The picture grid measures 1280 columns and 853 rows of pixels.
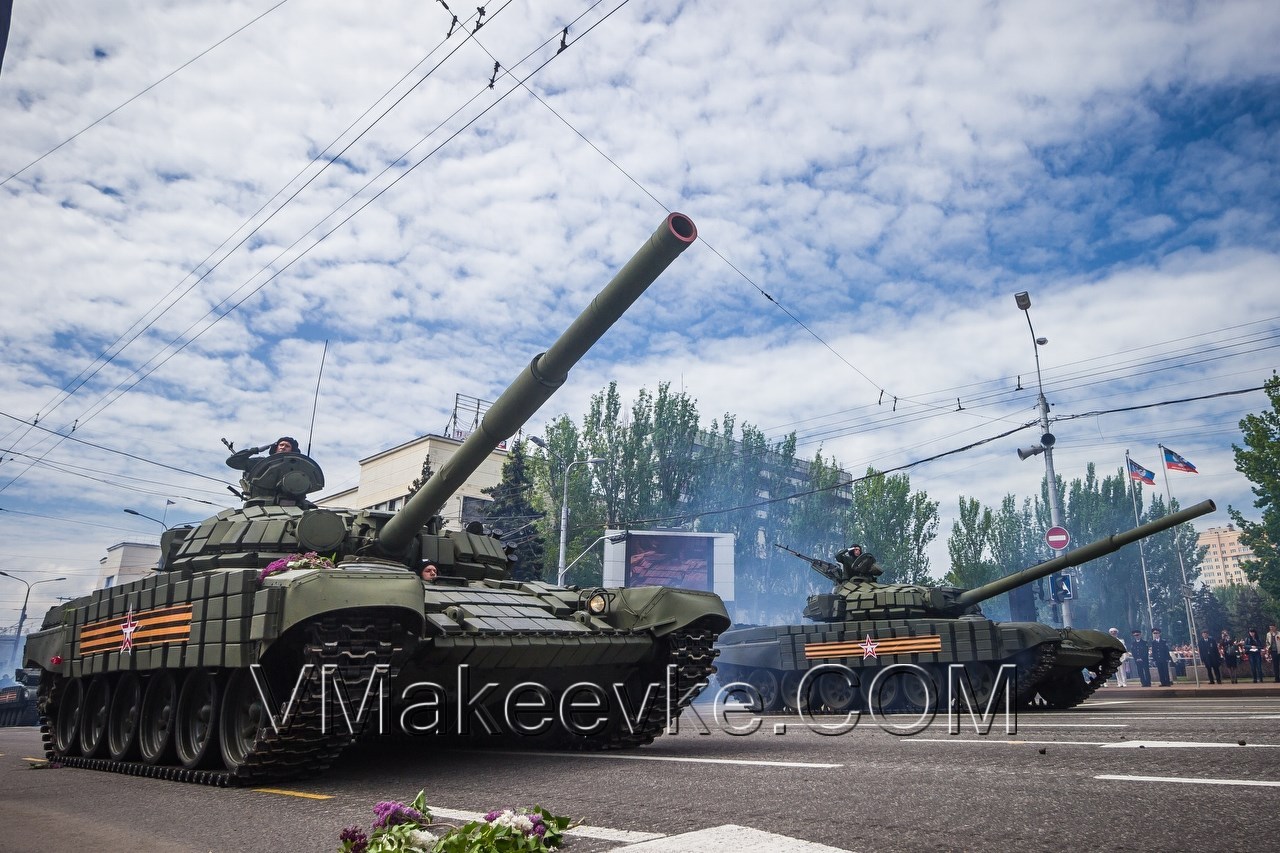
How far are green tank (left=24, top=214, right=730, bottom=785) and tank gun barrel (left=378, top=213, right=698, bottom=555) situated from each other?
15mm

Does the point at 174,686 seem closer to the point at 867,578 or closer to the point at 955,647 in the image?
the point at 955,647

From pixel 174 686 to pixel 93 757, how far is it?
2.34 m

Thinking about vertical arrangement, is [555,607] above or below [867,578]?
below

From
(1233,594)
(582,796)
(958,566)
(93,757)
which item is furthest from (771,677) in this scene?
(1233,594)

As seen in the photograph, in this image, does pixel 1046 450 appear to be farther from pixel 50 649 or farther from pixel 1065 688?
pixel 50 649

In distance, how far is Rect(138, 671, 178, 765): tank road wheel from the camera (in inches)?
362

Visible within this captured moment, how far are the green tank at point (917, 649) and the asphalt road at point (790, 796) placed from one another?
665 cm

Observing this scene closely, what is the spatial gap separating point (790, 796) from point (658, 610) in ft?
14.8

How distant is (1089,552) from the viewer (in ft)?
55.1

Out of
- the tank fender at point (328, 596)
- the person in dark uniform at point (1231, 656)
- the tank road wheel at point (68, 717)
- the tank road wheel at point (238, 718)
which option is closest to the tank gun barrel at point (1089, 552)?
the tank fender at point (328, 596)

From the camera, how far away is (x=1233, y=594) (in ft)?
292

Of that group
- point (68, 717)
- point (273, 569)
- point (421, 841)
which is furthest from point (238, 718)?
point (421, 841)

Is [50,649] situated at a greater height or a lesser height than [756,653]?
lesser

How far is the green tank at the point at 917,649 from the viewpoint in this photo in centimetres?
1620
